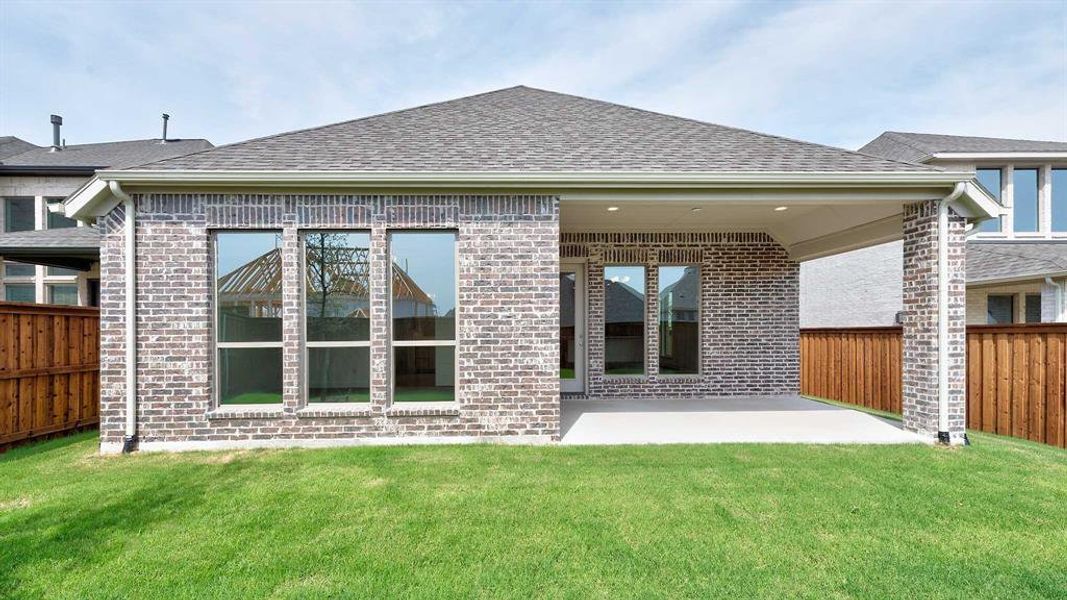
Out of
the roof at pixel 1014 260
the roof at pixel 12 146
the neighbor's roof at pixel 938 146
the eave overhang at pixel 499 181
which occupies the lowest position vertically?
the roof at pixel 1014 260

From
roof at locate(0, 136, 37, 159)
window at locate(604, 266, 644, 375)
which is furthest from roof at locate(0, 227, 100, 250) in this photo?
roof at locate(0, 136, 37, 159)

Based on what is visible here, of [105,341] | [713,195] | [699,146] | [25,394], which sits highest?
[699,146]

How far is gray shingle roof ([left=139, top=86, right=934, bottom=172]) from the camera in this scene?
18.6 ft

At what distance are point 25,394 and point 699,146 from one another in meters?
8.81

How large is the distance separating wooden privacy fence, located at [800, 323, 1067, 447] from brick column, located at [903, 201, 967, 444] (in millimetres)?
1240

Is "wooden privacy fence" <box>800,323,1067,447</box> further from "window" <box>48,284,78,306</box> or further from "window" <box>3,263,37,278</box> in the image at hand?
"window" <box>3,263,37,278</box>

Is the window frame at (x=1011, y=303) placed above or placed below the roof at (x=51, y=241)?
below

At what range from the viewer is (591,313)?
8828 millimetres

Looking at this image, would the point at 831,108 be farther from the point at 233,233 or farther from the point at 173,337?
the point at 173,337

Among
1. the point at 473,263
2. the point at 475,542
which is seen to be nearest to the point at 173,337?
the point at 473,263

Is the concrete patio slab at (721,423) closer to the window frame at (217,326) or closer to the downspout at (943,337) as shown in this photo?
the downspout at (943,337)

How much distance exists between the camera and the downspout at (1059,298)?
9.50 metres

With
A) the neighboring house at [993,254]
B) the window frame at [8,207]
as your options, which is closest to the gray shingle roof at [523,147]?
the neighboring house at [993,254]

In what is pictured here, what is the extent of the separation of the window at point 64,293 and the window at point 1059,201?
25538mm
